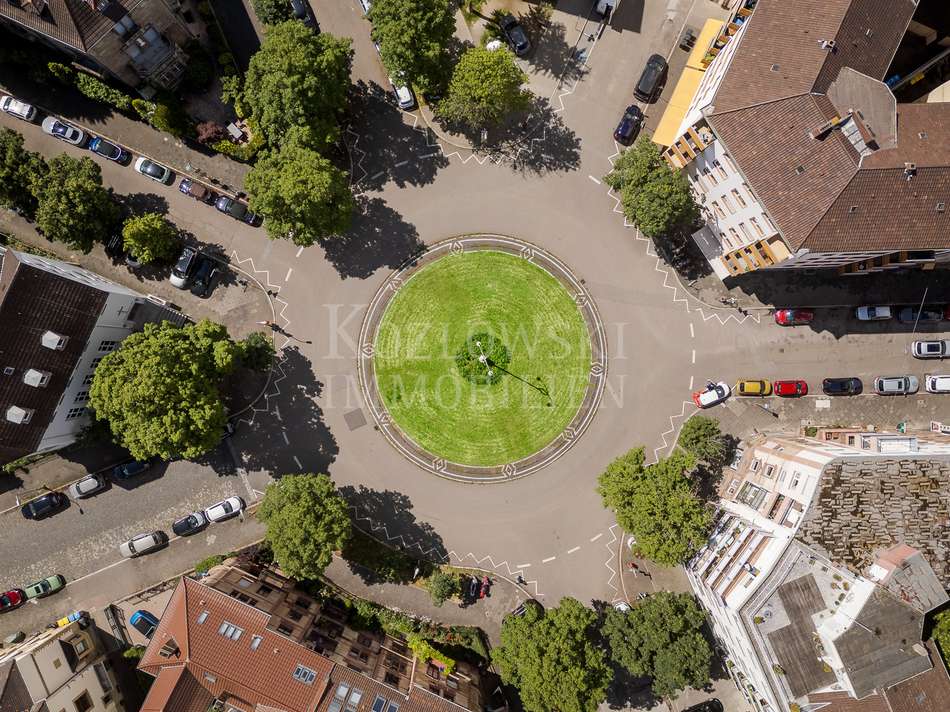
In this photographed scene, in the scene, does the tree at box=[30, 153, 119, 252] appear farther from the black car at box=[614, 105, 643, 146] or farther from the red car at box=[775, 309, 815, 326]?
the red car at box=[775, 309, 815, 326]

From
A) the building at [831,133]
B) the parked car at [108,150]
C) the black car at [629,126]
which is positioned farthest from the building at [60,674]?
the building at [831,133]

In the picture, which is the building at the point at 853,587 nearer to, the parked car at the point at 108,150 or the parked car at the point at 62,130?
the parked car at the point at 108,150

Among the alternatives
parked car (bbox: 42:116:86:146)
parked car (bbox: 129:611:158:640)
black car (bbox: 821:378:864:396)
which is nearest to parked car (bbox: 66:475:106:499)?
parked car (bbox: 129:611:158:640)

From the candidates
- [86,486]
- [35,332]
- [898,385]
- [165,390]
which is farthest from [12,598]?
[898,385]

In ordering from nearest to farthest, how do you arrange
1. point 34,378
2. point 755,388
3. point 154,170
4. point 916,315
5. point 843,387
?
point 34,378 < point 755,388 < point 843,387 < point 154,170 < point 916,315

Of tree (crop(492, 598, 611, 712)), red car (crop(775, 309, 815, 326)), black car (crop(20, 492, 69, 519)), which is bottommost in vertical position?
tree (crop(492, 598, 611, 712))

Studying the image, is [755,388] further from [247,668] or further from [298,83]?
[247,668]
